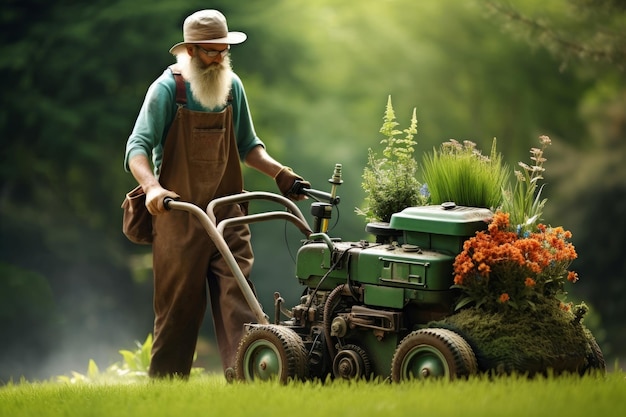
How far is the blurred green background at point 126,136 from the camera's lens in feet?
53.5

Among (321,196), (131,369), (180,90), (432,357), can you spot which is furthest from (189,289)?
(131,369)

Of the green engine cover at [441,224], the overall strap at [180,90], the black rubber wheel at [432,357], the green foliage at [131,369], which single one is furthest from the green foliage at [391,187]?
the green foliage at [131,369]

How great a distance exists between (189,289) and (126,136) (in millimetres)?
9977

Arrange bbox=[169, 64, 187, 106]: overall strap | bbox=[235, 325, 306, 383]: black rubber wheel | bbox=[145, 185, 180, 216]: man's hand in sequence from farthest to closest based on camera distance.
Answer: bbox=[169, 64, 187, 106]: overall strap → bbox=[145, 185, 180, 216]: man's hand → bbox=[235, 325, 306, 383]: black rubber wheel

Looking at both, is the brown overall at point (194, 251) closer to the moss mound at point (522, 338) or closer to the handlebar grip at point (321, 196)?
the handlebar grip at point (321, 196)

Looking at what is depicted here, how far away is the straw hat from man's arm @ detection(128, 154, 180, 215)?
0.74 meters

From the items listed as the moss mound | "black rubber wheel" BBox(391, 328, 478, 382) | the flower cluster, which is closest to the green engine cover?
the flower cluster

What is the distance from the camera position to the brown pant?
6867mm

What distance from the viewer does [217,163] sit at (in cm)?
684

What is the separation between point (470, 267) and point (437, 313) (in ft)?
1.16

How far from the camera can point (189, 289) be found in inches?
275

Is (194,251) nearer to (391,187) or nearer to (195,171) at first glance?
(195,171)

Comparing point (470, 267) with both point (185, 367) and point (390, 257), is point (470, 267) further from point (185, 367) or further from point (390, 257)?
point (185, 367)

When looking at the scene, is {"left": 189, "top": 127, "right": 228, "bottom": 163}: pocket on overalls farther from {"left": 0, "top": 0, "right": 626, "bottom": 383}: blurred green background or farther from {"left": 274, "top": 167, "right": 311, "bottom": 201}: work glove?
{"left": 0, "top": 0, "right": 626, "bottom": 383}: blurred green background
